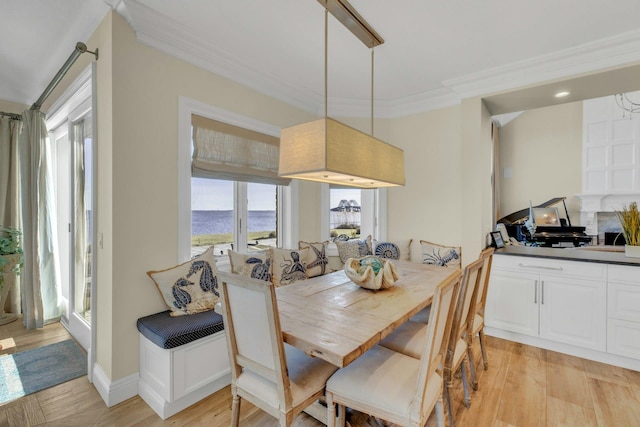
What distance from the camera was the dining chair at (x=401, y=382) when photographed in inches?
47.5

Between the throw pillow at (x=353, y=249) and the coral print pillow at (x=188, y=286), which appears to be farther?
the throw pillow at (x=353, y=249)

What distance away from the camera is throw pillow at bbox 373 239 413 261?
139 inches

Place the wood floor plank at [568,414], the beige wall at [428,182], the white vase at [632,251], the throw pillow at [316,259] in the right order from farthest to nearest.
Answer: the beige wall at [428,182]
the throw pillow at [316,259]
the white vase at [632,251]
the wood floor plank at [568,414]

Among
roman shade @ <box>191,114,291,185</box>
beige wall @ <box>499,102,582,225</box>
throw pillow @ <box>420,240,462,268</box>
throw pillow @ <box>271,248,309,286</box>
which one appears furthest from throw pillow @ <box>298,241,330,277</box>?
A: beige wall @ <box>499,102,582,225</box>

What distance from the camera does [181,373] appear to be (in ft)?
6.15

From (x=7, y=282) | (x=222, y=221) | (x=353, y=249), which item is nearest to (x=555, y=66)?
(x=353, y=249)

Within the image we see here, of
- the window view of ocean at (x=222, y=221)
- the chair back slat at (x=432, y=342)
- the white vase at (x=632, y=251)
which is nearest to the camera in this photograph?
the chair back slat at (x=432, y=342)

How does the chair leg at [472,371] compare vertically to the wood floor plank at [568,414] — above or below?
above

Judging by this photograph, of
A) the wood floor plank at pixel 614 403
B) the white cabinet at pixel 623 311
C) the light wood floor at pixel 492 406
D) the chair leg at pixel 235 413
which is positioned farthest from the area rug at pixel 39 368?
the white cabinet at pixel 623 311

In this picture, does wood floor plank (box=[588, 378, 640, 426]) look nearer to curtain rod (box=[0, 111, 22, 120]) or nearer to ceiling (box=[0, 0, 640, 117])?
ceiling (box=[0, 0, 640, 117])

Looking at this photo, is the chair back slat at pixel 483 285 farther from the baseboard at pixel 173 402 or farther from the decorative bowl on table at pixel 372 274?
the baseboard at pixel 173 402

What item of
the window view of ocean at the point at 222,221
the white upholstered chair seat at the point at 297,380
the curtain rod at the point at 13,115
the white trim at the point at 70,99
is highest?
the curtain rod at the point at 13,115

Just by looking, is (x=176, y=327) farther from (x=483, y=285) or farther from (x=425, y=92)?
(x=425, y=92)

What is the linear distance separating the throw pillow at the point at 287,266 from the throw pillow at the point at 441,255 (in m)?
1.49
